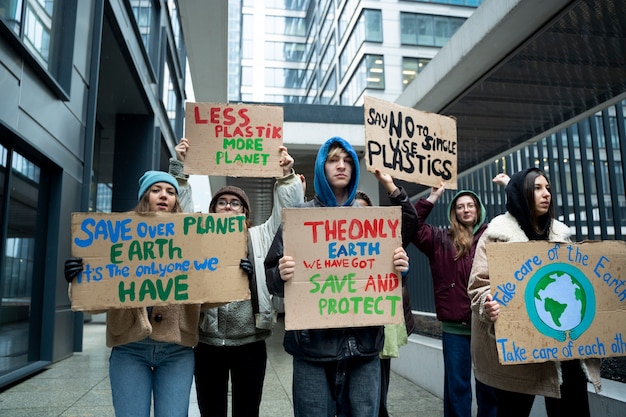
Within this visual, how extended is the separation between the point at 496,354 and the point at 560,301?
45 cm

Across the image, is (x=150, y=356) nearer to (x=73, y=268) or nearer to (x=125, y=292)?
(x=125, y=292)

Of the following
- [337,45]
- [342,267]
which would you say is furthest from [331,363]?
[337,45]

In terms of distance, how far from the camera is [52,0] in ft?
22.6

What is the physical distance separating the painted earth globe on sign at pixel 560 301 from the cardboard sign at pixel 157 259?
1.54 meters

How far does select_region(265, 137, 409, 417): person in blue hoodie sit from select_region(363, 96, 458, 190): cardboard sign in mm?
1134

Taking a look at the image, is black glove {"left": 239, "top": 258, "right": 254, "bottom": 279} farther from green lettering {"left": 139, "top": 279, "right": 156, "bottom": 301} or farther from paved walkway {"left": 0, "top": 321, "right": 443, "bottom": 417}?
paved walkway {"left": 0, "top": 321, "right": 443, "bottom": 417}

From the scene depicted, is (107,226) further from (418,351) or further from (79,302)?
(418,351)

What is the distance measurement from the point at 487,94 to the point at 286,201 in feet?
16.9

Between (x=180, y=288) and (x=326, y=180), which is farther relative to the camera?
(x=326, y=180)

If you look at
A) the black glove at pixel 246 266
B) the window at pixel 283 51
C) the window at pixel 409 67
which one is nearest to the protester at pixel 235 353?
the black glove at pixel 246 266

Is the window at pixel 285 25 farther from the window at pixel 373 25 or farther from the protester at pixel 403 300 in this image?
the protester at pixel 403 300

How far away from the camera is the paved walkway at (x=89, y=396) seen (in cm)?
475

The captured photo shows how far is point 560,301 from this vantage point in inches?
106

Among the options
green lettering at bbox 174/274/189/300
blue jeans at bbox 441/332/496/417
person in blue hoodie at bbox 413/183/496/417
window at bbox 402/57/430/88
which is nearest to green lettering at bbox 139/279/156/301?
green lettering at bbox 174/274/189/300
